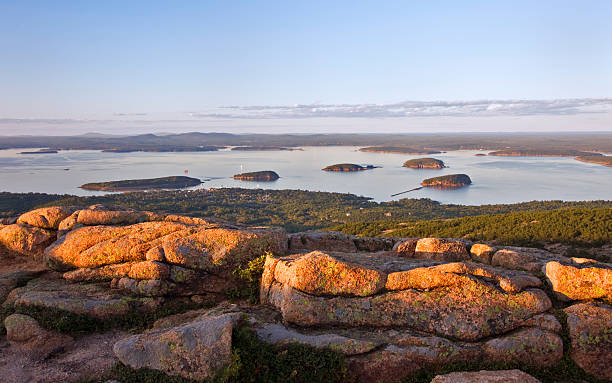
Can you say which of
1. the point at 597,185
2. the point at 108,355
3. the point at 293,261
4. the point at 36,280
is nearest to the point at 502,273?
the point at 293,261

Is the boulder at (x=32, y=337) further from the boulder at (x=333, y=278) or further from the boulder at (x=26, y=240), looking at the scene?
the boulder at (x=26, y=240)

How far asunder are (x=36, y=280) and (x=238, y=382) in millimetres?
13132

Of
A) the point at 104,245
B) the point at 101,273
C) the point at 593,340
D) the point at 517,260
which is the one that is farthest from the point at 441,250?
the point at 104,245

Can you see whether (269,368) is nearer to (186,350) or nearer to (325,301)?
(186,350)

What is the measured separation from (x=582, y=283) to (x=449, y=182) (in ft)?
568

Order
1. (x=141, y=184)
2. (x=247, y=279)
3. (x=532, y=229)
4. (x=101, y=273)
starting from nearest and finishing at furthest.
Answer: (x=247, y=279) < (x=101, y=273) < (x=532, y=229) < (x=141, y=184)

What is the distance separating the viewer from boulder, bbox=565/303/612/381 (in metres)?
10.7

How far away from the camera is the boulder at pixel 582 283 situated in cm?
1237

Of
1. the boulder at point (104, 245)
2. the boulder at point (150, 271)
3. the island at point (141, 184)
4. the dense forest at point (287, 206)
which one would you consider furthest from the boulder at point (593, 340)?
the island at point (141, 184)

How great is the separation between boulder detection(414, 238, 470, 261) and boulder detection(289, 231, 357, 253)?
3.94m

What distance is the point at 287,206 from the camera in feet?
427

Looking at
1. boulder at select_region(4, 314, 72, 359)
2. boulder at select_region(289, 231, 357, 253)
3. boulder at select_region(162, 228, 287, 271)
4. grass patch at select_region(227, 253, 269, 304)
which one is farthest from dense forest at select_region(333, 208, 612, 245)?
boulder at select_region(4, 314, 72, 359)

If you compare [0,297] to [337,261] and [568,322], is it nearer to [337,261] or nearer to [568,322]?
[337,261]

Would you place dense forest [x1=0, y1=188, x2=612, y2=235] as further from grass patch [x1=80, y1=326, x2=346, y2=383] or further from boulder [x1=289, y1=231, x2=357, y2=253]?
grass patch [x1=80, y1=326, x2=346, y2=383]
